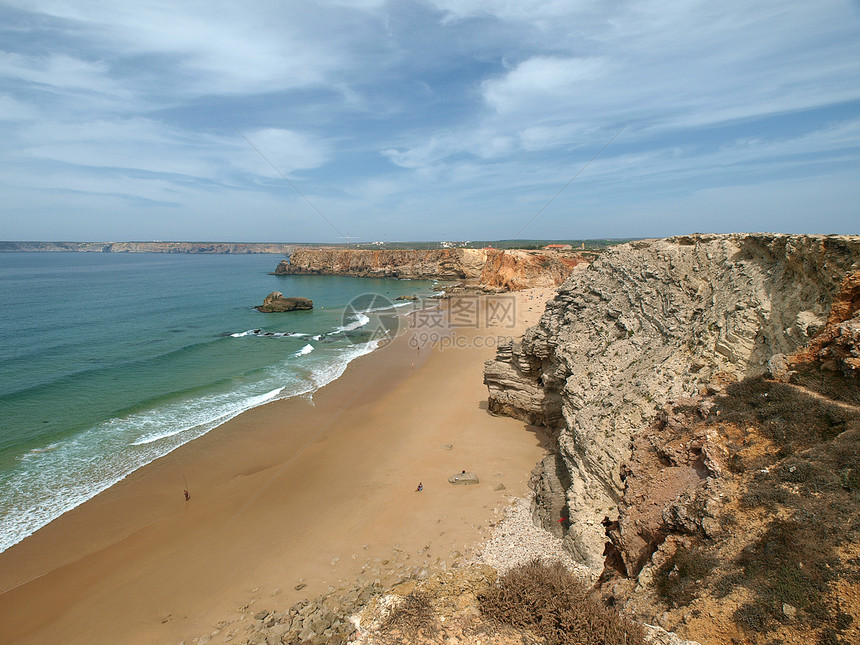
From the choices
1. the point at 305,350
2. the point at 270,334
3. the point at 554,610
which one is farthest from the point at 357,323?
the point at 554,610

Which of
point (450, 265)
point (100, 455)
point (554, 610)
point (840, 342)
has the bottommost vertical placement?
point (100, 455)

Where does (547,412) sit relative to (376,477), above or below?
above

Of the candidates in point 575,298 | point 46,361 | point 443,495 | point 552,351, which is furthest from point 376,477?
point 46,361

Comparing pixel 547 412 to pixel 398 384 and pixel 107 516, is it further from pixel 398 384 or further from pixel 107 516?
pixel 107 516

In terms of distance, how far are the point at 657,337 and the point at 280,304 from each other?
46.5 metres

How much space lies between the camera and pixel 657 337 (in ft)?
36.5

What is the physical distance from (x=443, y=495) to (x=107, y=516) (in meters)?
10.5

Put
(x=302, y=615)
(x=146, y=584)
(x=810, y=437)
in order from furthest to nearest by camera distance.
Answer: (x=146, y=584)
(x=302, y=615)
(x=810, y=437)

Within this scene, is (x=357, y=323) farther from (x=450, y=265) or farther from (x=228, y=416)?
(x=450, y=265)

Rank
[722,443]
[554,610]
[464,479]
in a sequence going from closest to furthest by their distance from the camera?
[554,610], [722,443], [464,479]

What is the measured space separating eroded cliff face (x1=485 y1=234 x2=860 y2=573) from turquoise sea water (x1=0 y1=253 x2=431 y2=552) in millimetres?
15527

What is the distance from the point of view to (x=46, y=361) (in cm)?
2688

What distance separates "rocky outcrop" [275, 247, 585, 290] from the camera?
6044 cm

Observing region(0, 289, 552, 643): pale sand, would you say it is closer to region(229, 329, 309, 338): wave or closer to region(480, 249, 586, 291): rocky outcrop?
region(229, 329, 309, 338): wave
